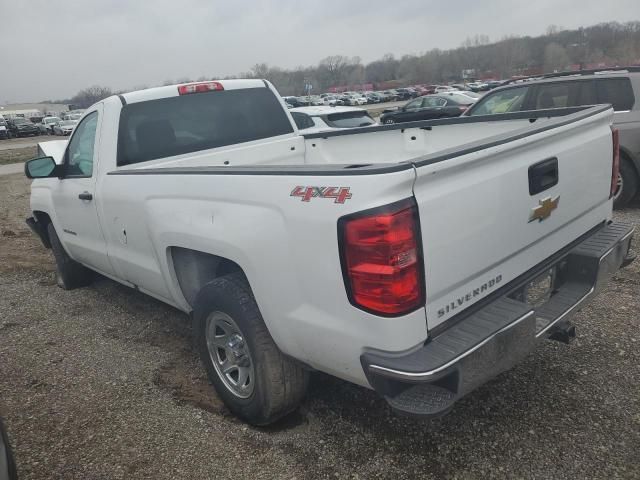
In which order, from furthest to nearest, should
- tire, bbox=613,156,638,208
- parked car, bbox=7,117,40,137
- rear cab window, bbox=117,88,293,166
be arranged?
parked car, bbox=7,117,40,137, tire, bbox=613,156,638,208, rear cab window, bbox=117,88,293,166

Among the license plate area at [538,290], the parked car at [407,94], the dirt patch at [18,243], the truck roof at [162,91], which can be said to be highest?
the truck roof at [162,91]

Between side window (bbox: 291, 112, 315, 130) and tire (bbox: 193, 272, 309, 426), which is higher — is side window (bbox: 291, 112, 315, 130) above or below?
above


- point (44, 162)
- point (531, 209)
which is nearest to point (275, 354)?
point (531, 209)

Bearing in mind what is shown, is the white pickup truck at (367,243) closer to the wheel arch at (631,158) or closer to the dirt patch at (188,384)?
the dirt patch at (188,384)

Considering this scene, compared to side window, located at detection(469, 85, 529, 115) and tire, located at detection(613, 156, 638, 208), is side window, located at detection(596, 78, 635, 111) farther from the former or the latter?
side window, located at detection(469, 85, 529, 115)

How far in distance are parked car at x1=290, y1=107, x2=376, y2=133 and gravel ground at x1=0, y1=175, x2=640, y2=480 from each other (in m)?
7.11

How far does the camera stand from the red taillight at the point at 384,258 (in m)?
1.98

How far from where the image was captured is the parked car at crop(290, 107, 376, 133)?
10.6 meters

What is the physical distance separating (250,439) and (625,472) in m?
1.84

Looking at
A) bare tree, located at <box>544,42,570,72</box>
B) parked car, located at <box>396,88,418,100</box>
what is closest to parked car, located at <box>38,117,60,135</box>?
parked car, located at <box>396,88,418,100</box>

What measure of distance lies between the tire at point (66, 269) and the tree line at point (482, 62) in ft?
240

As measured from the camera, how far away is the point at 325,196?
2.13m

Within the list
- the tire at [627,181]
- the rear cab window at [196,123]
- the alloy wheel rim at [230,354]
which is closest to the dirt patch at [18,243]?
the rear cab window at [196,123]

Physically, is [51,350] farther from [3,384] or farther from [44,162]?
[44,162]
